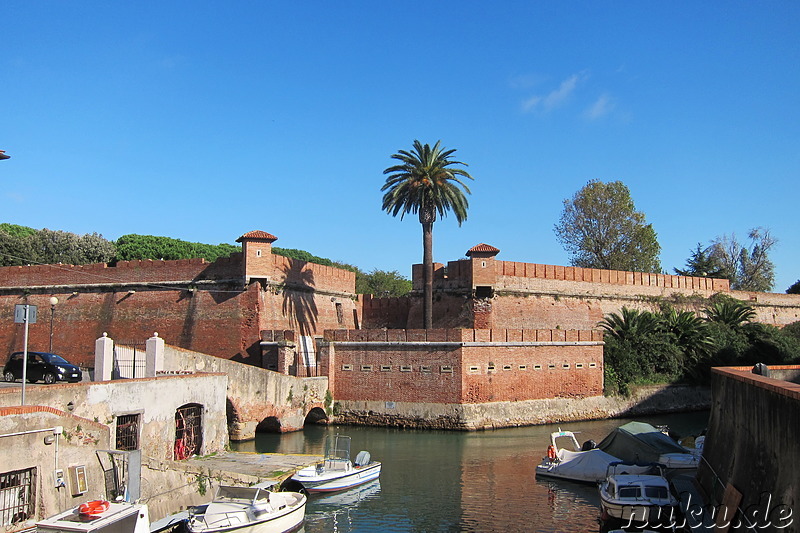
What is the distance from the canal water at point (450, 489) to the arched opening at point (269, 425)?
374 millimetres

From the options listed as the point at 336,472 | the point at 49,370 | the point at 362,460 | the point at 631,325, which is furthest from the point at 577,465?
the point at 631,325

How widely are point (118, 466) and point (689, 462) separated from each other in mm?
13697

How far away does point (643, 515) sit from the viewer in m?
13.6

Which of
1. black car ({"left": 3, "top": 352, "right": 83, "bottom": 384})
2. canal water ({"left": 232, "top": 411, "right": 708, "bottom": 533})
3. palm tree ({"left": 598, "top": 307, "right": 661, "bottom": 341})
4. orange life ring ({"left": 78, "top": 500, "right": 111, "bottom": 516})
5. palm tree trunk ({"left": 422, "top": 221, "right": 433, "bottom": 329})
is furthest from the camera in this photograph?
palm tree ({"left": 598, "top": 307, "right": 661, "bottom": 341})

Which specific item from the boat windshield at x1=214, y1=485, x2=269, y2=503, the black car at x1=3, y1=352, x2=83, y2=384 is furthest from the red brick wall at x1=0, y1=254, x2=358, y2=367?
the boat windshield at x1=214, y1=485, x2=269, y2=503

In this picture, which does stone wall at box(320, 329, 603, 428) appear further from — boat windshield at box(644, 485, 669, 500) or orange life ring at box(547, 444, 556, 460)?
boat windshield at box(644, 485, 669, 500)

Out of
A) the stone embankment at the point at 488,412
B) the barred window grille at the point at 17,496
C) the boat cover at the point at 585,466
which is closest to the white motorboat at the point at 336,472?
the boat cover at the point at 585,466

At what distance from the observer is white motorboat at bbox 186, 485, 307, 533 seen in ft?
42.2

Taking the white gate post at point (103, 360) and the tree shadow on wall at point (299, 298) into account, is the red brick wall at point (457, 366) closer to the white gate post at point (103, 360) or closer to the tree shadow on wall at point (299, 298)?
the tree shadow on wall at point (299, 298)

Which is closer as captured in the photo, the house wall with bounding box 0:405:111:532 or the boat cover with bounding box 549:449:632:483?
the house wall with bounding box 0:405:111:532

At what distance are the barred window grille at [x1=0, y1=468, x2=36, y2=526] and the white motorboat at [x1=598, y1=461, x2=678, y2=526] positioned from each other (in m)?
10.8

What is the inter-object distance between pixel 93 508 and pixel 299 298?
67.2 feet

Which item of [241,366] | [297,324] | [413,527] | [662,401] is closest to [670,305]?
[662,401]

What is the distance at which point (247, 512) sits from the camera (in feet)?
43.7
